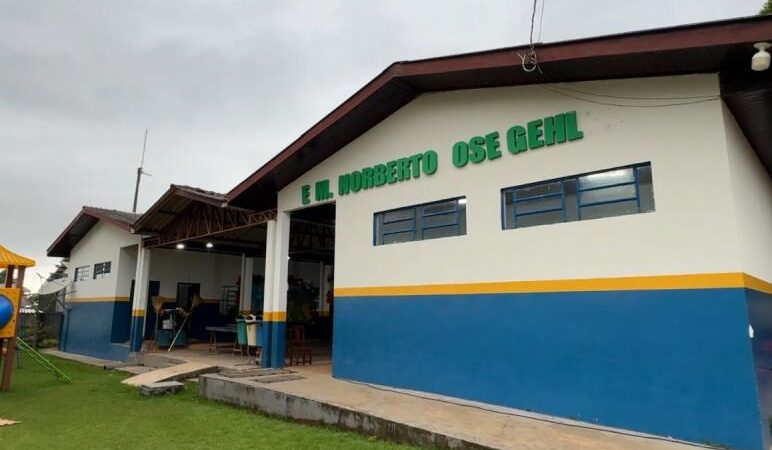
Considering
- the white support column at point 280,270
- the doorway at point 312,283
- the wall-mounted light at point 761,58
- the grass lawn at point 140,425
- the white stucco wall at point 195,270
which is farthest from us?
the white stucco wall at point 195,270

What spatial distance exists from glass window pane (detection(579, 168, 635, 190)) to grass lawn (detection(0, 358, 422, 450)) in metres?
4.08

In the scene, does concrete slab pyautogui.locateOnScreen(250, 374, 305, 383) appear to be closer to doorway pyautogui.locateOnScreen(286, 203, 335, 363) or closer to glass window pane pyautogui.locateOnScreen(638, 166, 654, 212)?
doorway pyautogui.locateOnScreen(286, 203, 335, 363)

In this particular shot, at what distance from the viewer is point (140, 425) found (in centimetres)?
737

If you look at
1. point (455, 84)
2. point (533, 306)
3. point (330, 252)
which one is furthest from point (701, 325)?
point (330, 252)

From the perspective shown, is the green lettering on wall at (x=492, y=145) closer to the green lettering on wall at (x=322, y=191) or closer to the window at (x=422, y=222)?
the window at (x=422, y=222)

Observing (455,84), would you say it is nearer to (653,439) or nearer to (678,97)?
(678,97)

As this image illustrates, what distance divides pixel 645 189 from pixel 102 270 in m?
18.1

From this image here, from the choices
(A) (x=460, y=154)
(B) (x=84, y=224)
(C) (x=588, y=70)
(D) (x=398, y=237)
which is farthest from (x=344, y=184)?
(B) (x=84, y=224)

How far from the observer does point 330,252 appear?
691 inches

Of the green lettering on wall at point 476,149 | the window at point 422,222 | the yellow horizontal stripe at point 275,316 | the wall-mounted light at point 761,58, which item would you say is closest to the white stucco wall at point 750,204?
the wall-mounted light at point 761,58

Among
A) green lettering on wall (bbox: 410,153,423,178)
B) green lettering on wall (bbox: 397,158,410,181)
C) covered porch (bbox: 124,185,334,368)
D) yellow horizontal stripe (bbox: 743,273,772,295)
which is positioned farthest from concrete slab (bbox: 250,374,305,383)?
yellow horizontal stripe (bbox: 743,273,772,295)

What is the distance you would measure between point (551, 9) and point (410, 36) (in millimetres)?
5152

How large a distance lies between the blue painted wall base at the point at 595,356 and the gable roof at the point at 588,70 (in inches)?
100

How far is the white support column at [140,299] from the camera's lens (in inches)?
Answer: 627
